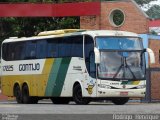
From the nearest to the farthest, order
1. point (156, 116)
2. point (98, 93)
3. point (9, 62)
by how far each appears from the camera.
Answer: point (156, 116) < point (98, 93) < point (9, 62)

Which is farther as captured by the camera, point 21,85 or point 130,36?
point 21,85

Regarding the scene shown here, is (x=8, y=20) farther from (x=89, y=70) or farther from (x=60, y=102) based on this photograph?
(x=89, y=70)

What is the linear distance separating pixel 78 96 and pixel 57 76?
1.96 meters

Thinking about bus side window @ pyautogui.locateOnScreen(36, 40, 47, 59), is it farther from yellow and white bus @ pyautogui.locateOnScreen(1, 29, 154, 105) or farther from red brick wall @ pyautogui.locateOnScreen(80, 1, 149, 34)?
red brick wall @ pyautogui.locateOnScreen(80, 1, 149, 34)

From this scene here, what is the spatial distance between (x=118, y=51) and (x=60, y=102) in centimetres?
574

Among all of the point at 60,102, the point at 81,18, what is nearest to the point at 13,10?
the point at 81,18

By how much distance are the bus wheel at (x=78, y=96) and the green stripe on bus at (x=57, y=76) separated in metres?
1.07

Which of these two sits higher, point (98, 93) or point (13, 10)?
point (13, 10)

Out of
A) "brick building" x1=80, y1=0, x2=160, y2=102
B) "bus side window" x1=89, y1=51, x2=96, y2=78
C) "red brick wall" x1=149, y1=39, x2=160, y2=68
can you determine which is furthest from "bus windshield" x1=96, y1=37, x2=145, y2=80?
"red brick wall" x1=149, y1=39, x2=160, y2=68

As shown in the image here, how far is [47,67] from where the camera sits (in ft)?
110

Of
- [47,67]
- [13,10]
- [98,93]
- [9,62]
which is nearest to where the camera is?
[98,93]

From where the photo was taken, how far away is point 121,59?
30.7 m

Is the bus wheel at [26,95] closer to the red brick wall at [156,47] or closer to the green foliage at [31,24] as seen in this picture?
the red brick wall at [156,47]

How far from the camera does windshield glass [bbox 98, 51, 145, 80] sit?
30.3 m
